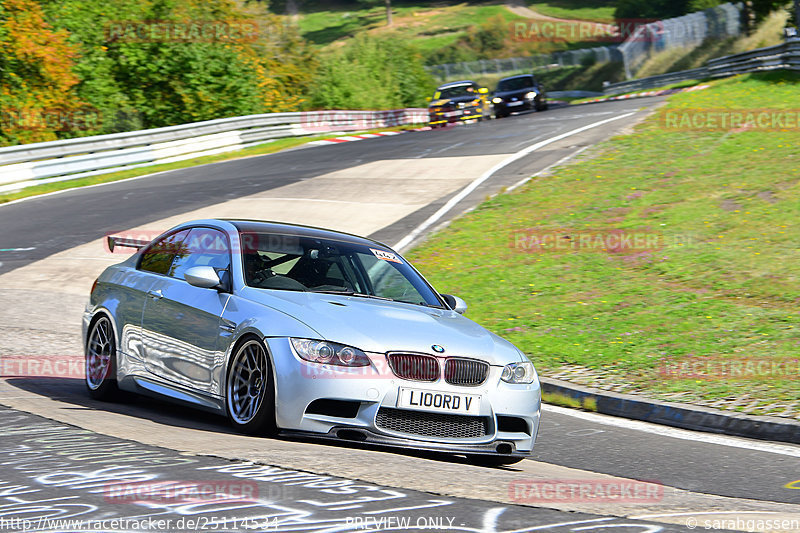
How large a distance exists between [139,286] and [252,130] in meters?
26.6

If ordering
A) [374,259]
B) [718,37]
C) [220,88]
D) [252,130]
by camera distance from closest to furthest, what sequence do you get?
[374,259]
[252,130]
[220,88]
[718,37]

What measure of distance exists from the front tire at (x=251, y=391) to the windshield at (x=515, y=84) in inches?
1368

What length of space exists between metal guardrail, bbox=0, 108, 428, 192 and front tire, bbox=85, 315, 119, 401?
16637mm

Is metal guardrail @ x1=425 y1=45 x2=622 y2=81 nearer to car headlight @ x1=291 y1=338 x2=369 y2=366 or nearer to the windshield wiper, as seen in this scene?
the windshield wiper

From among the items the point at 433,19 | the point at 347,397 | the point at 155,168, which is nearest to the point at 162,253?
the point at 347,397

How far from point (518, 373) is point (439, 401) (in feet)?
2.46

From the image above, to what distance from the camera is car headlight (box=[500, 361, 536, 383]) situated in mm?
6688

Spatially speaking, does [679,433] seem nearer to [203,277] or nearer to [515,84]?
[203,277]

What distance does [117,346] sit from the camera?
7.87 metres

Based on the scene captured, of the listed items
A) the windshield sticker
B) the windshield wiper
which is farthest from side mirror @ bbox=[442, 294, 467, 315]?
the windshield wiper

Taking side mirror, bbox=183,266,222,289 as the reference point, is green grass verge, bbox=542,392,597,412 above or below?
below

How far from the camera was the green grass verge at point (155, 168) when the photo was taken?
2372cm

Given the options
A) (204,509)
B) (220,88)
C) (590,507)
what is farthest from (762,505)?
(220,88)

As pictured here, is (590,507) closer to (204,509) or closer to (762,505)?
(762,505)
